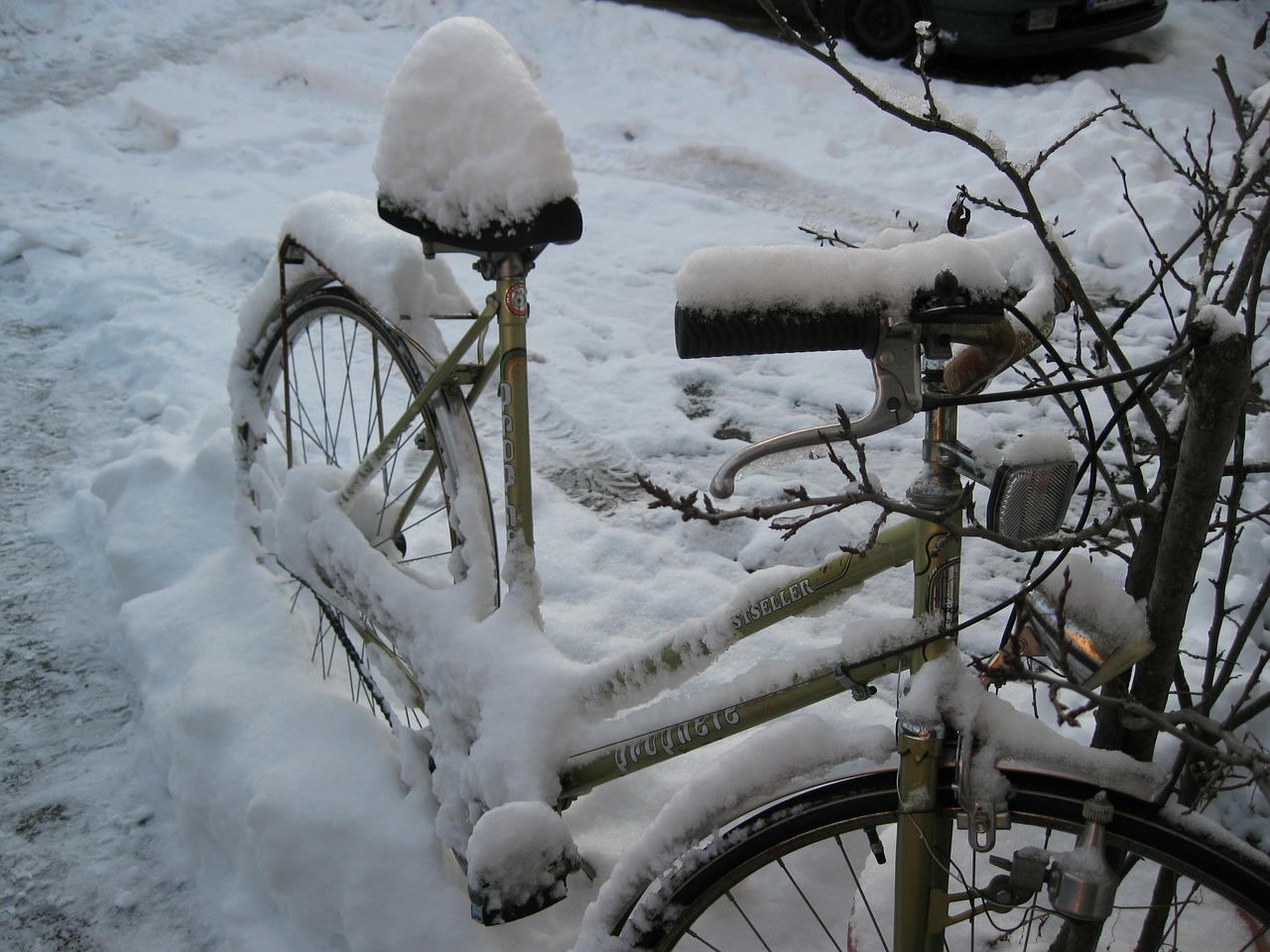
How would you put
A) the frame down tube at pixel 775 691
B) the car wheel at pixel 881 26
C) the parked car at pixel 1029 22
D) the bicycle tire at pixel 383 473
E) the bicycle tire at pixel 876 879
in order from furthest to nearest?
the car wheel at pixel 881 26 → the parked car at pixel 1029 22 → the bicycle tire at pixel 383 473 → the frame down tube at pixel 775 691 → the bicycle tire at pixel 876 879

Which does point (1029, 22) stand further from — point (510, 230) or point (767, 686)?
point (767, 686)

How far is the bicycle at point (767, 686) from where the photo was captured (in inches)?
45.9

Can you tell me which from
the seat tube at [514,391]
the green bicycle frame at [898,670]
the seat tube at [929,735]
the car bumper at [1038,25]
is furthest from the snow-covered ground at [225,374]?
the seat tube at [929,735]

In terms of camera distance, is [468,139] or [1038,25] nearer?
[468,139]

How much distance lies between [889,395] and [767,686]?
49 cm

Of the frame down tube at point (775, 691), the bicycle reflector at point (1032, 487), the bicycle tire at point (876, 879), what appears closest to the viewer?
the bicycle reflector at point (1032, 487)

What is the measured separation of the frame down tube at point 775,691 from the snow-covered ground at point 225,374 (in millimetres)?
367

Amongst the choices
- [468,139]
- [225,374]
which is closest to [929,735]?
[468,139]

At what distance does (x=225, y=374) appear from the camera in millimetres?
3752

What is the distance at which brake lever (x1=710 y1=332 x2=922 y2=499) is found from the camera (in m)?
1.16

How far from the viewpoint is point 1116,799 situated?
3.94 feet

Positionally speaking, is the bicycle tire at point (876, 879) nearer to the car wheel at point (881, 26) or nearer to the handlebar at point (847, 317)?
the handlebar at point (847, 317)

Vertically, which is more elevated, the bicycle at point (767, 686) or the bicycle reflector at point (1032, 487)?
the bicycle reflector at point (1032, 487)

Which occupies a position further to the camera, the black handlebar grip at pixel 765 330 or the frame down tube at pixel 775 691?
the frame down tube at pixel 775 691
